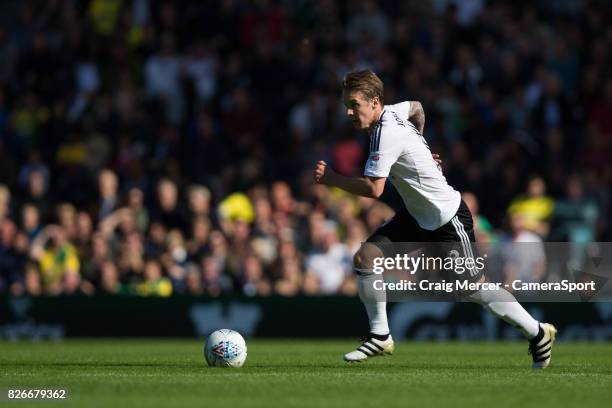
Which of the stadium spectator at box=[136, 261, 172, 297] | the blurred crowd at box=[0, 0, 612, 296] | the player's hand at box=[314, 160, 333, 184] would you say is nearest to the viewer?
the player's hand at box=[314, 160, 333, 184]

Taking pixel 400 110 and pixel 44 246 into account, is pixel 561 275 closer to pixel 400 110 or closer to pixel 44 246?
pixel 400 110

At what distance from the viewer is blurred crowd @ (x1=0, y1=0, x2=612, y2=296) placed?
19078 millimetres

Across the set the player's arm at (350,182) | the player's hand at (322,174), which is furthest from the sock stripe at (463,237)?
the player's hand at (322,174)

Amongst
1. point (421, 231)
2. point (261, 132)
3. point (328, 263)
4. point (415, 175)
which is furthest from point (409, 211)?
point (261, 132)

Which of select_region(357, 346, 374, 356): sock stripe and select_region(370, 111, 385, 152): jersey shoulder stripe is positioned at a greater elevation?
select_region(370, 111, 385, 152): jersey shoulder stripe

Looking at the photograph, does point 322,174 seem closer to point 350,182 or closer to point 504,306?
point 350,182

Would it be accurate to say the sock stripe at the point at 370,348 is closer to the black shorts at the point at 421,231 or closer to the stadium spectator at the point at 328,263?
the black shorts at the point at 421,231

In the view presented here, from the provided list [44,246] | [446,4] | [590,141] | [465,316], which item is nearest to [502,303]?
[465,316]

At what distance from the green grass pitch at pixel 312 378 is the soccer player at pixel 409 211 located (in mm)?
350

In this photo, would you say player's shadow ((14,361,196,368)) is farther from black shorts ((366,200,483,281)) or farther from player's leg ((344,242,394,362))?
black shorts ((366,200,483,281))

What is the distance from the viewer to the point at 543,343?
1115 cm

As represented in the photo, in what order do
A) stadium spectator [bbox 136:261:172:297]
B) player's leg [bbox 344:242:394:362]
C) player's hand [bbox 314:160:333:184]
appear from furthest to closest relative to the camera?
stadium spectator [bbox 136:261:172:297], player's leg [bbox 344:242:394:362], player's hand [bbox 314:160:333:184]

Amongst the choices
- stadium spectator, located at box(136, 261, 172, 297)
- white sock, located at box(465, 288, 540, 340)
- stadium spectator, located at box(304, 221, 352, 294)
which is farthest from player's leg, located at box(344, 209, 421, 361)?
stadium spectator, located at box(136, 261, 172, 297)

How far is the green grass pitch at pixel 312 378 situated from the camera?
28.2 feet
